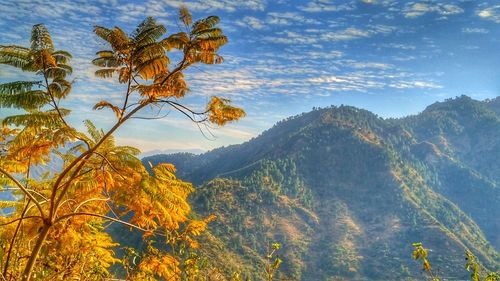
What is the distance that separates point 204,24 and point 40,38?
3.38 meters

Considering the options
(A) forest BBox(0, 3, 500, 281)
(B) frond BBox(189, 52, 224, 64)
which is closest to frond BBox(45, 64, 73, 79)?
(A) forest BBox(0, 3, 500, 281)

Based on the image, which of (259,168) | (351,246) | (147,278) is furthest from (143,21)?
(259,168)

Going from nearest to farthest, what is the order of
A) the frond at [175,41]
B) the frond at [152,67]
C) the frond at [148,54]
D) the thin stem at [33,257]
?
the thin stem at [33,257] < the frond at [152,67] < the frond at [148,54] < the frond at [175,41]

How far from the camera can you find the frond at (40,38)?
27.2ft

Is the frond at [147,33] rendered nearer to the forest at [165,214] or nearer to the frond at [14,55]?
the forest at [165,214]

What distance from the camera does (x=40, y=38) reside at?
27.4ft

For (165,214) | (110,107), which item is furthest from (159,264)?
(110,107)

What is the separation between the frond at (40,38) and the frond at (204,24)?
2.98 m

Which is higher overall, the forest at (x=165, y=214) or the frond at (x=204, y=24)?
the frond at (x=204, y=24)

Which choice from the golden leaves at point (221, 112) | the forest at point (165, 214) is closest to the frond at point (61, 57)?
the forest at point (165, 214)

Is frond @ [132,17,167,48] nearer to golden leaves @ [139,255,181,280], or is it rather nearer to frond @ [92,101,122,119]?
frond @ [92,101,122,119]

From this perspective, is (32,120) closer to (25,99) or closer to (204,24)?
(25,99)

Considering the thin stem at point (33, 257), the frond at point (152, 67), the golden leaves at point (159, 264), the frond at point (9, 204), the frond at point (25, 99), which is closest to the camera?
the thin stem at point (33, 257)

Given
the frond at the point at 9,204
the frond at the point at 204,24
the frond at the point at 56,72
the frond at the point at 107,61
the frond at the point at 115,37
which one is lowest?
the frond at the point at 9,204
